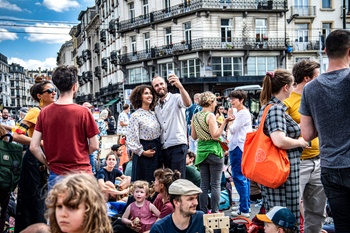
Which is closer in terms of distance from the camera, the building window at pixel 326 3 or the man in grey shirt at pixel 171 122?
the man in grey shirt at pixel 171 122

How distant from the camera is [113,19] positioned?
155ft

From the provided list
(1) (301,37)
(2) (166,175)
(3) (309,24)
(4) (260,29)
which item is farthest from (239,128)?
(3) (309,24)

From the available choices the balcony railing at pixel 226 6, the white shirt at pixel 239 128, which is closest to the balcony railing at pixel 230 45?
the balcony railing at pixel 226 6

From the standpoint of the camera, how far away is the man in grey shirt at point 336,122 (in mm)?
3012

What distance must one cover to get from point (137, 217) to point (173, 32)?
109ft

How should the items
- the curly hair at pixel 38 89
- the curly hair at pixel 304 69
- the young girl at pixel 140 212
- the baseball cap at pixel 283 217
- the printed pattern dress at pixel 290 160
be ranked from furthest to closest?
1. the young girl at pixel 140 212
2. the curly hair at pixel 38 89
3. the curly hair at pixel 304 69
4. the printed pattern dress at pixel 290 160
5. the baseball cap at pixel 283 217

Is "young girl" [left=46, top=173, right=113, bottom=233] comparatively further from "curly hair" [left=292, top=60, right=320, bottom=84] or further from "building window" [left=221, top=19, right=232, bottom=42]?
"building window" [left=221, top=19, right=232, bottom=42]

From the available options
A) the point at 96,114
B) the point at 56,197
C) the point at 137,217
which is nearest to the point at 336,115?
the point at 56,197

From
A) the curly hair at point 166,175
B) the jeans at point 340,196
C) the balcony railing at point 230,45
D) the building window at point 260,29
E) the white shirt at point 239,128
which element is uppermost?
the building window at point 260,29

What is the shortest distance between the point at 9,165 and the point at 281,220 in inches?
115

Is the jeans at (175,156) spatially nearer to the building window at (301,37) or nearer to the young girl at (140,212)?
the young girl at (140,212)

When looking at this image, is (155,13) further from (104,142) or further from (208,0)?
(104,142)

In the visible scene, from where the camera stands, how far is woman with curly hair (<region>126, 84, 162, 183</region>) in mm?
5355

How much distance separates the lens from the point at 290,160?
13.1 ft
